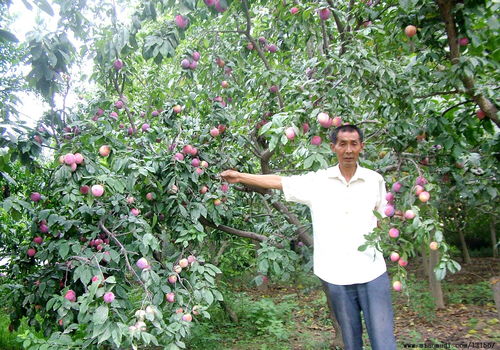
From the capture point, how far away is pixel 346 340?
79.0 inches

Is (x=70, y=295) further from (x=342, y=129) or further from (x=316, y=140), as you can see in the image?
(x=342, y=129)

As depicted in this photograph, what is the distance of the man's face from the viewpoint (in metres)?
1.89

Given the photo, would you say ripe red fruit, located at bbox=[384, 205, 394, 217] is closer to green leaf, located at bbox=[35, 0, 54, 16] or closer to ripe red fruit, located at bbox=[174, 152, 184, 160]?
ripe red fruit, located at bbox=[174, 152, 184, 160]

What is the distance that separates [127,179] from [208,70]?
50.1 inches

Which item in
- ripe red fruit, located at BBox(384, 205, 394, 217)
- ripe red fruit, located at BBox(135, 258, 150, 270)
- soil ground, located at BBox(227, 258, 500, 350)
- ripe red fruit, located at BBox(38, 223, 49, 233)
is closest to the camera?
ripe red fruit, located at BBox(384, 205, 394, 217)

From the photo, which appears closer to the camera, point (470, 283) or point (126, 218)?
point (126, 218)

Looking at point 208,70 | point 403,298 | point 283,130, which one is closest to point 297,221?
point 208,70

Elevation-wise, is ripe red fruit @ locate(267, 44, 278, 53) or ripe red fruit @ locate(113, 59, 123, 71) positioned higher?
ripe red fruit @ locate(267, 44, 278, 53)

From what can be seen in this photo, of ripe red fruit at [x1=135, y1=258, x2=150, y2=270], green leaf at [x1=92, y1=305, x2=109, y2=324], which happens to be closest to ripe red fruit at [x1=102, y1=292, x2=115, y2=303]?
green leaf at [x1=92, y1=305, x2=109, y2=324]

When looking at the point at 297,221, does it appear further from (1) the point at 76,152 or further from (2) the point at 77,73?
(2) the point at 77,73

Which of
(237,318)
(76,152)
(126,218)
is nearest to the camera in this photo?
(76,152)

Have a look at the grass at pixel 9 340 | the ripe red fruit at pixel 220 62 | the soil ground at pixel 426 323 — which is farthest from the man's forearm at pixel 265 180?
the grass at pixel 9 340

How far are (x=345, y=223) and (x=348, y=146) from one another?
0.34 metres

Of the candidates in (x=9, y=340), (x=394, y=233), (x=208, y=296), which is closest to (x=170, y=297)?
(x=208, y=296)
